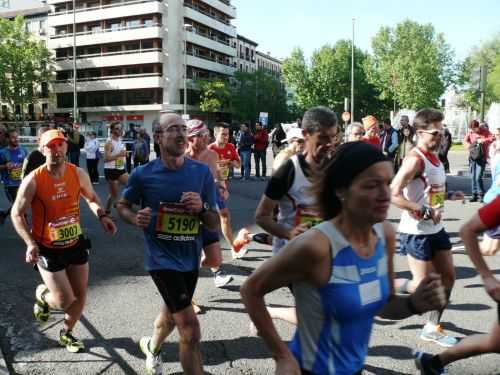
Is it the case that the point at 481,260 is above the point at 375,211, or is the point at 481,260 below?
below

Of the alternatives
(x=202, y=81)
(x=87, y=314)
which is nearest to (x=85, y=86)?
(x=202, y=81)

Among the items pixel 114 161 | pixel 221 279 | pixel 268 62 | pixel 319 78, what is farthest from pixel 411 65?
pixel 221 279

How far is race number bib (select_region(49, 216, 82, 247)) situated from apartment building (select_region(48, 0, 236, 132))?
60.2 metres

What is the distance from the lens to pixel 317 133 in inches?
149

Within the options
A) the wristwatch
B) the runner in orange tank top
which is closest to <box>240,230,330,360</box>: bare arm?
the wristwatch

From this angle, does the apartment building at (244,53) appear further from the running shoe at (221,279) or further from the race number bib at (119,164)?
the running shoe at (221,279)

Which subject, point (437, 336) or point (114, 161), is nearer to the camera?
point (437, 336)

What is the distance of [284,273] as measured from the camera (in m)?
2.11

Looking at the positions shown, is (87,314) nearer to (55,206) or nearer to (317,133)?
(55,206)

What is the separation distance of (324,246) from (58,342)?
3.37 metres

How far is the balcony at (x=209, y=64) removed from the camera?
68.1 metres

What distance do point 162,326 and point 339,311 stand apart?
2008 mm

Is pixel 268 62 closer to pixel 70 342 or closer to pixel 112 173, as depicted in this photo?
pixel 112 173

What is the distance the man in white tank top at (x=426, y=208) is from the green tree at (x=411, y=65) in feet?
225
